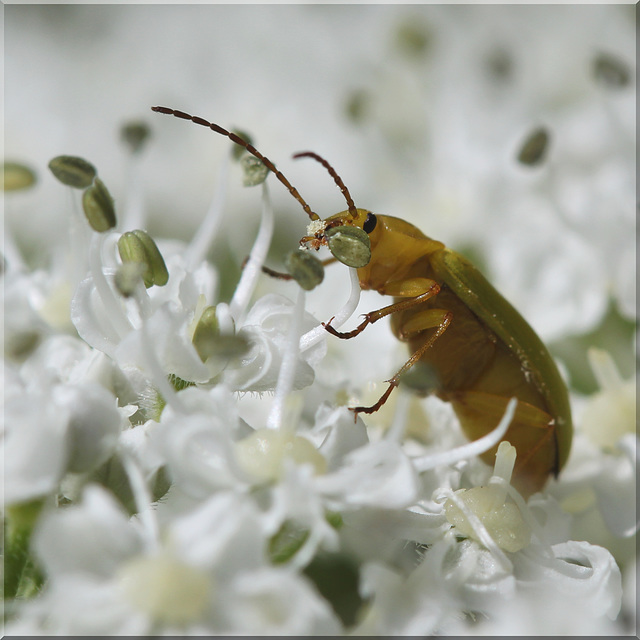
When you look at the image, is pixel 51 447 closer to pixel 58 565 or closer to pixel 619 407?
pixel 58 565

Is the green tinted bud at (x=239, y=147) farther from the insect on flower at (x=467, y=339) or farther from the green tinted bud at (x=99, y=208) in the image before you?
the green tinted bud at (x=99, y=208)

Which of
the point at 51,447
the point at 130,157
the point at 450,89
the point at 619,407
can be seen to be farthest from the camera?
the point at 450,89

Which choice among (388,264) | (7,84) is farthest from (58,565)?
(7,84)

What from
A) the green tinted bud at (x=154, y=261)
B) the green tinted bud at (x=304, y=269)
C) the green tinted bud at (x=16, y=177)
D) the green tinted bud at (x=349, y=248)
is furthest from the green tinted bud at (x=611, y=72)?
the green tinted bud at (x=16, y=177)

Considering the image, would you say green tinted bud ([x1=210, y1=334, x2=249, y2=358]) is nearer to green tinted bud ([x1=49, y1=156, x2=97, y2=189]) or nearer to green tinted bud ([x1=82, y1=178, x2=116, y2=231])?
green tinted bud ([x1=82, y1=178, x2=116, y2=231])

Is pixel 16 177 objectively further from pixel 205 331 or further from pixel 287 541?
pixel 287 541

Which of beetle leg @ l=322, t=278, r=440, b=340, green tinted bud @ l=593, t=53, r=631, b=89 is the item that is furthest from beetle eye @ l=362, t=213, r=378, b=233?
green tinted bud @ l=593, t=53, r=631, b=89
